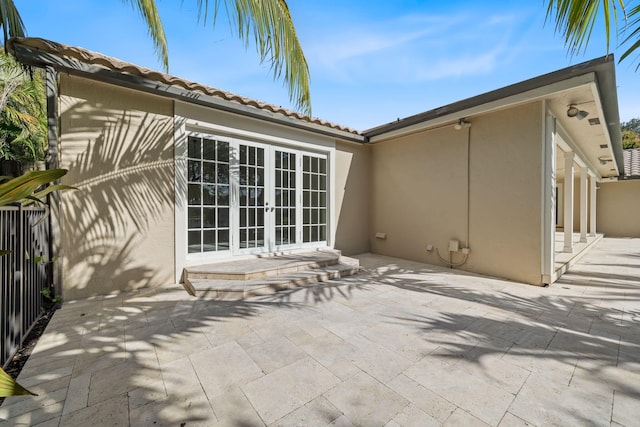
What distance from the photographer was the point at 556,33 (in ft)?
5.74

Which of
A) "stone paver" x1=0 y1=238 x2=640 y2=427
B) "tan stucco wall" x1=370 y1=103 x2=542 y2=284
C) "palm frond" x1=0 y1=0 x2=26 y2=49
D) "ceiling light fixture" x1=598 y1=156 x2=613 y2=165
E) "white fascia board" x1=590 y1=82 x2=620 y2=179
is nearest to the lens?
"stone paver" x1=0 y1=238 x2=640 y2=427

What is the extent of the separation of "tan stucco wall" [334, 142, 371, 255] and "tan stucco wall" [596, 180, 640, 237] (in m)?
13.6

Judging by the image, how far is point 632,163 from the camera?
1296cm

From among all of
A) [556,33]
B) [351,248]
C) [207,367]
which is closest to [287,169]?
[351,248]

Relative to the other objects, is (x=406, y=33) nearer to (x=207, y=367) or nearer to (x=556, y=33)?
(x=556, y=33)

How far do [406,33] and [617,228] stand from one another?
15212 millimetres

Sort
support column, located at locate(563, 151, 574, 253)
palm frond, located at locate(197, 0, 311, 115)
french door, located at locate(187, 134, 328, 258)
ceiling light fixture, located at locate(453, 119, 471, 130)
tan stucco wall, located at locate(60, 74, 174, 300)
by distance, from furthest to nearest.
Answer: support column, located at locate(563, 151, 574, 253) < ceiling light fixture, located at locate(453, 119, 471, 130) < french door, located at locate(187, 134, 328, 258) < tan stucco wall, located at locate(60, 74, 174, 300) < palm frond, located at locate(197, 0, 311, 115)

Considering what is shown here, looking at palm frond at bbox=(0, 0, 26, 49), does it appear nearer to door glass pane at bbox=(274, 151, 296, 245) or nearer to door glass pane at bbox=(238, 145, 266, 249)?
door glass pane at bbox=(238, 145, 266, 249)

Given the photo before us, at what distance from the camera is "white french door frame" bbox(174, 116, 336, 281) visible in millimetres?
4629

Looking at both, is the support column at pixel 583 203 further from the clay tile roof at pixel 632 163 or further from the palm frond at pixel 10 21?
the palm frond at pixel 10 21

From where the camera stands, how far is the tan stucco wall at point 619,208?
12297mm

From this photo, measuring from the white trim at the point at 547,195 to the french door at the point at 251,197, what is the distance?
4273 mm

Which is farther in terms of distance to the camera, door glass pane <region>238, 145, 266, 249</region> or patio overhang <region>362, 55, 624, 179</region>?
door glass pane <region>238, 145, 266, 249</region>

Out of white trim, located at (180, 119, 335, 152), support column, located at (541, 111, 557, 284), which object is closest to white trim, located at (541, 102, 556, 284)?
support column, located at (541, 111, 557, 284)
